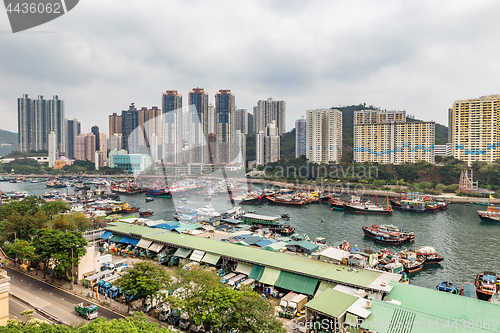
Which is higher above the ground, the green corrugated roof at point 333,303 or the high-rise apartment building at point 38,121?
the high-rise apartment building at point 38,121

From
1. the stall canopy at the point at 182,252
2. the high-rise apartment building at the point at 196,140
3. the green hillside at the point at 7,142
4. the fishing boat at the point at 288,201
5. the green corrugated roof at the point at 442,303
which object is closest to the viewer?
the green corrugated roof at the point at 442,303

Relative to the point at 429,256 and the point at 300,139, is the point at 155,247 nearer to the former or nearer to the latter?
the point at 429,256

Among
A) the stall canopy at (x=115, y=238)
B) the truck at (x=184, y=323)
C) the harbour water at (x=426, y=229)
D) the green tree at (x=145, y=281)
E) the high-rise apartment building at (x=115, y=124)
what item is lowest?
the harbour water at (x=426, y=229)

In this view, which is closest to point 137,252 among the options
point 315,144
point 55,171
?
point 315,144

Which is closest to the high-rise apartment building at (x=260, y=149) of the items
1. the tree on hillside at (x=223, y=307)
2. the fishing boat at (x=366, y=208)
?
the fishing boat at (x=366, y=208)

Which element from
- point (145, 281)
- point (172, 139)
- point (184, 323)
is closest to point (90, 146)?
point (172, 139)

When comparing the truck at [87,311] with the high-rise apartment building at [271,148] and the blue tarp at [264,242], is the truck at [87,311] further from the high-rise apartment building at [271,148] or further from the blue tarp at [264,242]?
the high-rise apartment building at [271,148]

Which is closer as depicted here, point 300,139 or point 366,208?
point 366,208
